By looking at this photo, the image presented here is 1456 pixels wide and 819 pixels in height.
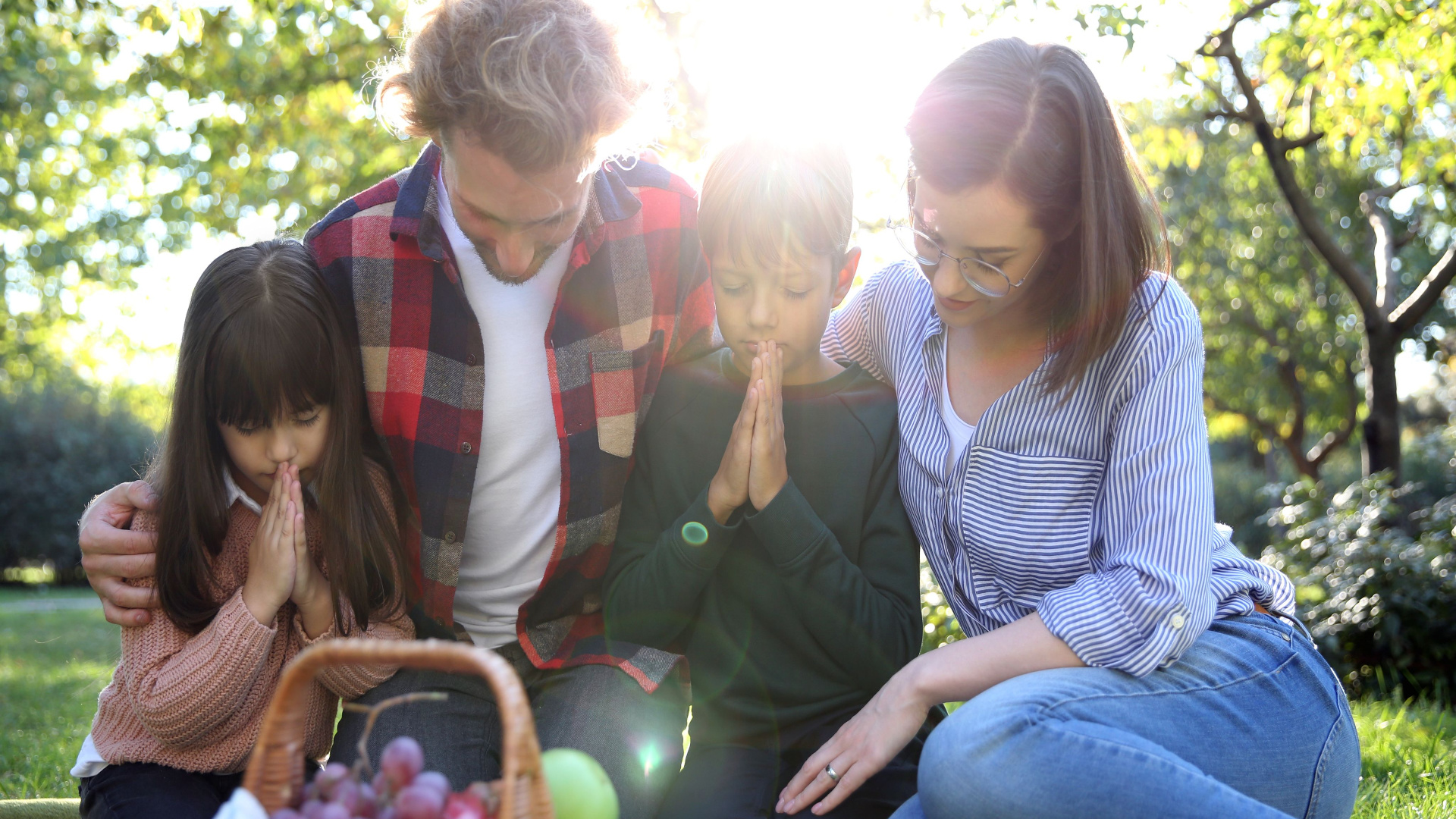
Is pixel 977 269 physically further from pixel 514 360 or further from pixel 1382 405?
pixel 1382 405

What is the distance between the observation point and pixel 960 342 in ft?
7.66

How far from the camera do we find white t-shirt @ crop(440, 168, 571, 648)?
2334 mm

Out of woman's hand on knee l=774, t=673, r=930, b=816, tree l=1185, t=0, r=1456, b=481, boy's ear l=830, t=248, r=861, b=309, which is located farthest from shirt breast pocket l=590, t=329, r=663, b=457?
tree l=1185, t=0, r=1456, b=481

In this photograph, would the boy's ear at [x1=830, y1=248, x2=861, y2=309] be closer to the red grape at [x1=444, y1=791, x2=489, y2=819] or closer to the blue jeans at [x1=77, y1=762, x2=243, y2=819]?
the red grape at [x1=444, y1=791, x2=489, y2=819]

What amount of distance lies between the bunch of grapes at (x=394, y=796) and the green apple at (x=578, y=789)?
0.28 metres

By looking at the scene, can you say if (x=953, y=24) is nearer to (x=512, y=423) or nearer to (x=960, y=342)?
(x=960, y=342)

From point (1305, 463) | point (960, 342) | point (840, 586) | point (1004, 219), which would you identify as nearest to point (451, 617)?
point (840, 586)

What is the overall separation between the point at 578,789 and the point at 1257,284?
15903 millimetres

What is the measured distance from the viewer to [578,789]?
4.86ft

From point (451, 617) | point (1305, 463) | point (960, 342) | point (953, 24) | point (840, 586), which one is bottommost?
point (1305, 463)

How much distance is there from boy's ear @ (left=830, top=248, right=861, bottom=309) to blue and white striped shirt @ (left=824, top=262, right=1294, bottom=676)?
0.61 feet

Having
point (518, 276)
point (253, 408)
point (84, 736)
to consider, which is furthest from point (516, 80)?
point (84, 736)

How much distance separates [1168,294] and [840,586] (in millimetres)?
923

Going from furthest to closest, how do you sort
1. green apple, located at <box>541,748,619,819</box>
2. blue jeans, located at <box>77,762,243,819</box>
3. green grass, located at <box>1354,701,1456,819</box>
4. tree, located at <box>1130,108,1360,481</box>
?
tree, located at <box>1130,108,1360,481</box> < green grass, located at <box>1354,701,1456,819</box> < blue jeans, located at <box>77,762,243,819</box> < green apple, located at <box>541,748,619,819</box>
